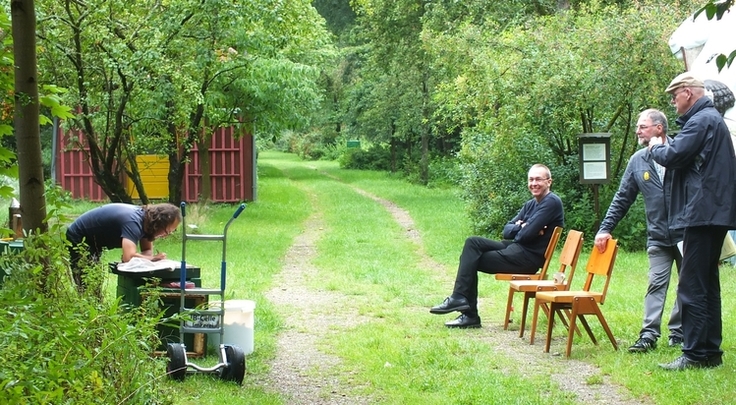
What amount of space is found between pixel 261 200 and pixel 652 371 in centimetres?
2398

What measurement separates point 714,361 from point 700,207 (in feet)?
3.84

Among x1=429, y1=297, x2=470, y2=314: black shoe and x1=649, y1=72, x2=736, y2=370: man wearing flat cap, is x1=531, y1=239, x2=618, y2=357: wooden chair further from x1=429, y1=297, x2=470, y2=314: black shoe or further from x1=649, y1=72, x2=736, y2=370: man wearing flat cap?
x1=429, y1=297, x2=470, y2=314: black shoe

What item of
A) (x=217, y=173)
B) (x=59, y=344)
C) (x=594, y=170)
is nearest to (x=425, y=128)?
(x=217, y=173)

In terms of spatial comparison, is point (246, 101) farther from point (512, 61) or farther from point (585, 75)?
point (585, 75)

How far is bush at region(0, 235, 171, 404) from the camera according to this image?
374 cm

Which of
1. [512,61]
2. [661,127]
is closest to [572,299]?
[661,127]

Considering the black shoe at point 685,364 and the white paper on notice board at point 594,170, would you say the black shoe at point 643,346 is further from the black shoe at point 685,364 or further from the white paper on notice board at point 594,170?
the white paper on notice board at point 594,170

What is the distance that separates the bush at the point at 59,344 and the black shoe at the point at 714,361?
167 inches

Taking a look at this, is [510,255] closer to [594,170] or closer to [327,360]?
[327,360]

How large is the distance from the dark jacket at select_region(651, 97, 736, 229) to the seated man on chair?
2272 mm

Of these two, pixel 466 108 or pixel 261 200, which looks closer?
pixel 466 108

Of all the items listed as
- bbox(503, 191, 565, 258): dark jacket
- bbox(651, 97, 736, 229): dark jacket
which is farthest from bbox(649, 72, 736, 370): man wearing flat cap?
bbox(503, 191, 565, 258): dark jacket

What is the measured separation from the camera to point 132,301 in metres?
7.79

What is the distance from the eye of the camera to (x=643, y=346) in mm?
8016
